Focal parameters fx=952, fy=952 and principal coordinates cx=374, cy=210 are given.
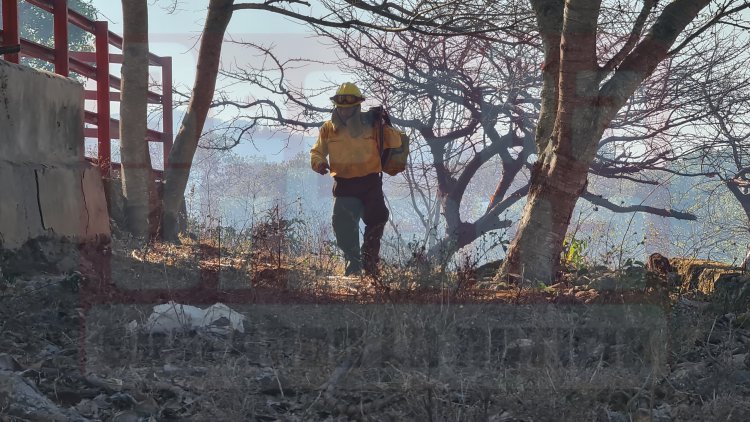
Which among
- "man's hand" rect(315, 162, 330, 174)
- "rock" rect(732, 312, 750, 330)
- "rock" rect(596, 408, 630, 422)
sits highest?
"man's hand" rect(315, 162, 330, 174)

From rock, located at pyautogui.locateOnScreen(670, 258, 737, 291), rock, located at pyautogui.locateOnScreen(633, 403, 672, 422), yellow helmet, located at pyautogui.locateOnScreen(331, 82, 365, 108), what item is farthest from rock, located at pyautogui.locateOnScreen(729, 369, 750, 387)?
yellow helmet, located at pyautogui.locateOnScreen(331, 82, 365, 108)

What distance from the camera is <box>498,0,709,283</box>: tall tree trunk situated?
23.1 feet

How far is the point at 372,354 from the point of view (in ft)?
13.9

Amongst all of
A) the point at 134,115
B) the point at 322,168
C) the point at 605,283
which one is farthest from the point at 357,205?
the point at 605,283

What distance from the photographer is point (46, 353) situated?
4301 mm

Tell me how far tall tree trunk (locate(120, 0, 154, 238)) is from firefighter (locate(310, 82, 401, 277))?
1.87 meters

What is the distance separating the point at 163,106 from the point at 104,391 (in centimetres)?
928

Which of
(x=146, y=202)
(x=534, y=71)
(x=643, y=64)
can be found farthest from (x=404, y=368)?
(x=534, y=71)

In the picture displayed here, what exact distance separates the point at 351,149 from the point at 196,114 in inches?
81.6

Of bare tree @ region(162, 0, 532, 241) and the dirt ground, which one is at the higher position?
bare tree @ region(162, 0, 532, 241)

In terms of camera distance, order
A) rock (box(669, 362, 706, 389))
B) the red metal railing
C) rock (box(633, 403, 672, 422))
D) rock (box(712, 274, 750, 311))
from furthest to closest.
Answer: the red metal railing
rock (box(712, 274, 750, 311))
rock (box(669, 362, 706, 389))
rock (box(633, 403, 672, 422))

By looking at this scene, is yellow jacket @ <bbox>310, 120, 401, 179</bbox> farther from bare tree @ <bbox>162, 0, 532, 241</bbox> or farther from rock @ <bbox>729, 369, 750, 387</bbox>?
rock @ <bbox>729, 369, 750, 387</bbox>

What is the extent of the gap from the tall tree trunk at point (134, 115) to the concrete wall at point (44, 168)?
2257mm

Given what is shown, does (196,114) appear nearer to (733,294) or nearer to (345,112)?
(345,112)
